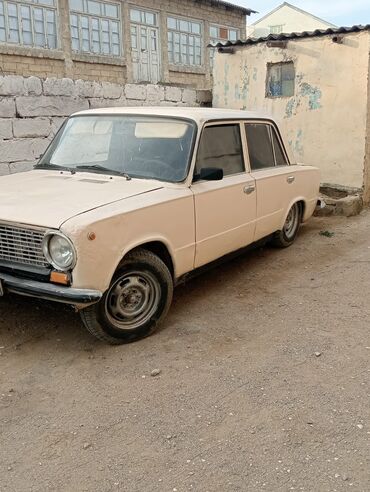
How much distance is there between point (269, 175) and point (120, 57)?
14.2 m

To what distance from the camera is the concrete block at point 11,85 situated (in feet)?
21.9

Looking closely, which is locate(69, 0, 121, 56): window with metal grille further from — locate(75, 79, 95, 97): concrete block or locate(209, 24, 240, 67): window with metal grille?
locate(75, 79, 95, 97): concrete block

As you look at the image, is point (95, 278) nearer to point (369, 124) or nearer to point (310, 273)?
point (310, 273)

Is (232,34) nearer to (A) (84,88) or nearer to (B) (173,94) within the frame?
(B) (173,94)

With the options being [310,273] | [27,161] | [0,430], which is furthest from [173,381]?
[27,161]

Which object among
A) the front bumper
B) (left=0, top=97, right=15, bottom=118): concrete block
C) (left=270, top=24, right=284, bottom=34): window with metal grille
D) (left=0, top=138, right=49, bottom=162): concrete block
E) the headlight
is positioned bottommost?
the front bumper

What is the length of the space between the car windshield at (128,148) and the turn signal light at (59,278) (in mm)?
1263

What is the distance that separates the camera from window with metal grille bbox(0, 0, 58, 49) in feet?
47.8

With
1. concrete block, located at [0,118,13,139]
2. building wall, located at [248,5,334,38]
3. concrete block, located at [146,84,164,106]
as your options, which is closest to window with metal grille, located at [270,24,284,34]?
building wall, located at [248,5,334,38]

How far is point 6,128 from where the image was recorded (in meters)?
6.80

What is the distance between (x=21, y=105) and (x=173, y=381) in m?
5.08

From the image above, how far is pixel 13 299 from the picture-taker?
13.7 feet

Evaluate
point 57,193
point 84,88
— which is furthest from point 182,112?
point 84,88

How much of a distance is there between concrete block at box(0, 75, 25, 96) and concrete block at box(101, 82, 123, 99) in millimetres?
1466
